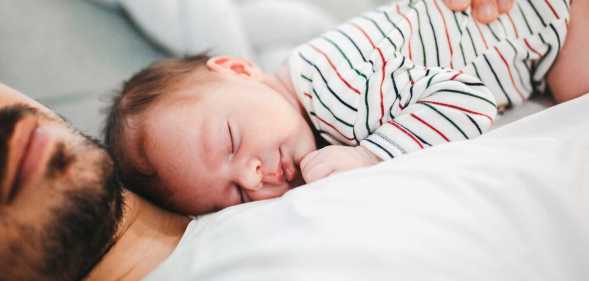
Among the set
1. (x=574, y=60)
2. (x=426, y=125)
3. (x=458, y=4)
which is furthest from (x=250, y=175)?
(x=574, y=60)

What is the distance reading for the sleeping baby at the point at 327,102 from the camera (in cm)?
87

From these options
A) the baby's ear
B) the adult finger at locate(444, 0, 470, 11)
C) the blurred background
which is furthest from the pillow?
the adult finger at locate(444, 0, 470, 11)

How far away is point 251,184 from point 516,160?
440 mm

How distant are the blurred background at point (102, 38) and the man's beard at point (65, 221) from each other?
45cm

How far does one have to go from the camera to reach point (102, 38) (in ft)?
3.92

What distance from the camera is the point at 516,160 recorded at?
0.66 meters

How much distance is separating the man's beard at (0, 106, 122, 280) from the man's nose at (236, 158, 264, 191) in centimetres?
23

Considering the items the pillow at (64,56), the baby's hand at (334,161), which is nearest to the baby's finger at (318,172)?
the baby's hand at (334,161)

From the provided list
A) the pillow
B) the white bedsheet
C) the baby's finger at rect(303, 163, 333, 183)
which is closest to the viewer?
the white bedsheet

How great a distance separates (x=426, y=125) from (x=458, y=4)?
0.32 metres

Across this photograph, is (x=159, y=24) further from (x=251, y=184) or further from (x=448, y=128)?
(x=448, y=128)

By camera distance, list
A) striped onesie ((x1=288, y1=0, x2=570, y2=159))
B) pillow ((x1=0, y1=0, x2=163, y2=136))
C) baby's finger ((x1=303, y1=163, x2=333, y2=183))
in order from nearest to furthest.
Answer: baby's finger ((x1=303, y1=163, x2=333, y2=183)) < striped onesie ((x1=288, y1=0, x2=570, y2=159)) < pillow ((x1=0, y1=0, x2=163, y2=136))

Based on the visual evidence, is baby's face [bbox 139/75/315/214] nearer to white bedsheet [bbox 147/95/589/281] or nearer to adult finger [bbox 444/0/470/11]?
white bedsheet [bbox 147/95/589/281]

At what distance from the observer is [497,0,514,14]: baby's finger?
1.02m
